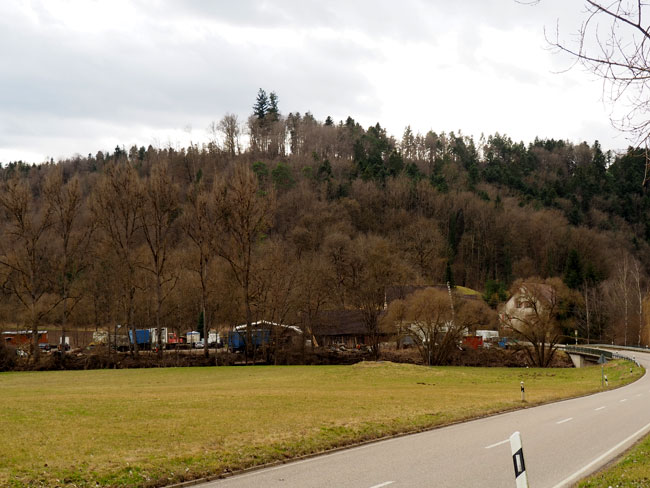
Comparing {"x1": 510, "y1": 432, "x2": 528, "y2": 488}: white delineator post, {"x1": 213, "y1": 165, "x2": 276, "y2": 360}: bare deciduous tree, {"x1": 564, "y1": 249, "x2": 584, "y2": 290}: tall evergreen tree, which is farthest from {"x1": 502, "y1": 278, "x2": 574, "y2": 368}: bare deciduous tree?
{"x1": 510, "y1": 432, "x2": 528, "y2": 488}: white delineator post

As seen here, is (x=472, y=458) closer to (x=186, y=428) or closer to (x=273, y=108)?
(x=186, y=428)

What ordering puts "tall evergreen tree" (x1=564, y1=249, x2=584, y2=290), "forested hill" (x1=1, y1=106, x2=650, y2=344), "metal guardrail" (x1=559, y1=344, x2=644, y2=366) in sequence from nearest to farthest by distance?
"metal guardrail" (x1=559, y1=344, x2=644, y2=366) → "forested hill" (x1=1, y1=106, x2=650, y2=344) → "tall evergreen tree" (x1=564, y1=249, x2=584, y2=290)

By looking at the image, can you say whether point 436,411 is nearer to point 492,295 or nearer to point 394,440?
point 394,440

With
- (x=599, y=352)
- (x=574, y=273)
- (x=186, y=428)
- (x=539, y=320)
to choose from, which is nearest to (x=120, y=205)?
(x=539, y=320)

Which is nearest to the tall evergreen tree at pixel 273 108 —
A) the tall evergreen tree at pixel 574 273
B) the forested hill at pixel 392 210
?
the forested hill at pixel 392 210

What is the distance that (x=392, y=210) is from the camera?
14162 cm

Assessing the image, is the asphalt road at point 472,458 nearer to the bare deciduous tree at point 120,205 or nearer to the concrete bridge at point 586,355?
the concrete bridge at point 586,355

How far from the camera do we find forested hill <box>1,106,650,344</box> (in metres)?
87.9

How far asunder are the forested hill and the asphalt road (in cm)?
5392

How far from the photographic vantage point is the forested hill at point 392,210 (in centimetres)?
8788

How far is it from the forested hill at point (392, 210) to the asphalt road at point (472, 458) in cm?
5392

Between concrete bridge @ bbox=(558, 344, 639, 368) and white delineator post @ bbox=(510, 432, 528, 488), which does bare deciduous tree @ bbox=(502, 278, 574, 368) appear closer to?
concrete bridge @ bbox=(558, 344, 639, 368)

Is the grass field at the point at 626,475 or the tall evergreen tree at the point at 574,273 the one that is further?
the tall evergreen tree at the point at 574,273

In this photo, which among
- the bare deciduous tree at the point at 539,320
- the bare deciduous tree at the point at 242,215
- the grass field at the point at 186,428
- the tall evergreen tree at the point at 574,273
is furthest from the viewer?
the tall evergreen tree at the point at 574,273
